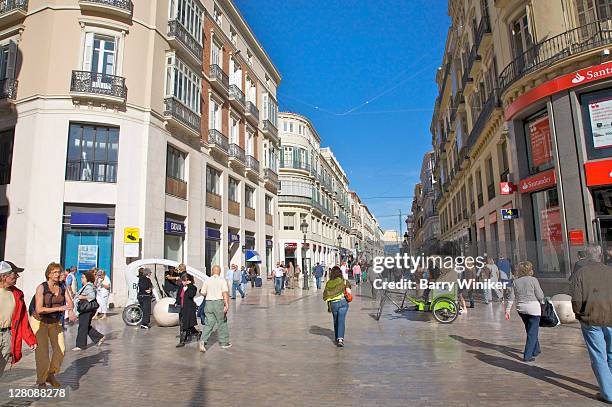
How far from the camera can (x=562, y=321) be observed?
1120cm

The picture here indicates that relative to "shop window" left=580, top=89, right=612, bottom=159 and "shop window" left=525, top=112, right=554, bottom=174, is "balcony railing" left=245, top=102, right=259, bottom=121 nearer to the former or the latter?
"shop window" left=525, top=112, right=554, bottom=174

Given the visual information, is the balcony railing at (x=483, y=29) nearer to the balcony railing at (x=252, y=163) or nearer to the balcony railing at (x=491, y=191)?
the balcony railing at (x=491, y=191)

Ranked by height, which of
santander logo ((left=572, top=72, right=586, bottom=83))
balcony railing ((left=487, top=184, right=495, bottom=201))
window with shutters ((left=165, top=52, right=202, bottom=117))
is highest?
window with shutters ((left=165, top=52, right=202, bottom=117))

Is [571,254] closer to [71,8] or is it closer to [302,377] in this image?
[302,377]

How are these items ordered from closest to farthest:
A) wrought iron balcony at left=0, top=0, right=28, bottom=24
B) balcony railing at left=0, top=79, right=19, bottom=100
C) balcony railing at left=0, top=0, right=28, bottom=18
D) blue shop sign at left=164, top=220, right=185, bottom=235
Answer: balcony railing at left=0, top=79, right=19, bottom=100, wrought iron balcony at left=0, top=0, right=28, bottom=24, balcony railing at left=0, top=0, right=28, bottom=18, blue shop sign at left=164, top=220, right=185, bottom=235

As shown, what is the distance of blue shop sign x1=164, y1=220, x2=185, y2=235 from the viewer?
21.0 meters

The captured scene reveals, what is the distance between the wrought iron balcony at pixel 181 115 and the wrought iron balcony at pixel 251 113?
7949 millimetres

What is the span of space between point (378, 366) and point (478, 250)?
12.0m

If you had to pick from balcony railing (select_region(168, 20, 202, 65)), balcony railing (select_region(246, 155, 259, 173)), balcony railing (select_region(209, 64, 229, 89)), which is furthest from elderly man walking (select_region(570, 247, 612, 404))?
balcony railing (select_region(246, 155, 259, 173))

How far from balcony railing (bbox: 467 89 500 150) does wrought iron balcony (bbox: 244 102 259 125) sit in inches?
617

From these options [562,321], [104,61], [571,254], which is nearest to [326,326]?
[562,321]

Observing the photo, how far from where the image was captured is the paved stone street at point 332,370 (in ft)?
17.4

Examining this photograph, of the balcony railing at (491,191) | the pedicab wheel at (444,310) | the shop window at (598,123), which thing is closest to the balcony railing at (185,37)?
the balcony railing at (491,191)

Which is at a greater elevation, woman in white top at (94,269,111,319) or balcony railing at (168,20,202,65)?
balcony railing at (168,20,202,65)
